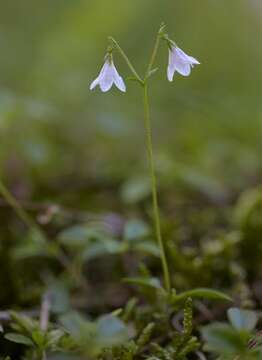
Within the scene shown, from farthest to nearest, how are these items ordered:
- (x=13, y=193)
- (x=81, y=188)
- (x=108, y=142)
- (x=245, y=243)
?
(x=108, y=142) → (x=81, y=188) → (x=13, y=193) → (x=245, y=243)

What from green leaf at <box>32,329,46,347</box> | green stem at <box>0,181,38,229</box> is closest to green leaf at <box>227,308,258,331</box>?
green leaf at <box>32,329,46,347</box>

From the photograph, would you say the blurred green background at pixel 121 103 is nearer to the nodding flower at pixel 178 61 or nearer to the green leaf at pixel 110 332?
the nodding flower at pixel 178 61

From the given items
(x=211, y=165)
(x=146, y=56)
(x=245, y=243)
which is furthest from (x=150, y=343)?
(x=146, y=56)

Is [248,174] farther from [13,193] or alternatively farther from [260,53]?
[260,53]

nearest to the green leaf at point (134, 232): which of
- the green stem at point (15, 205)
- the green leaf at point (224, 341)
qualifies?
the green stem at point (15, 205)

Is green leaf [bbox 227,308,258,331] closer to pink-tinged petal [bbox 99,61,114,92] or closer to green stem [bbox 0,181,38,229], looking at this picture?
pink-tinged petal [bbox 99,61,114,92]

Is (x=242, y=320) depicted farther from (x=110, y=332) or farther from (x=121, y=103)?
(x=121, y=103)
